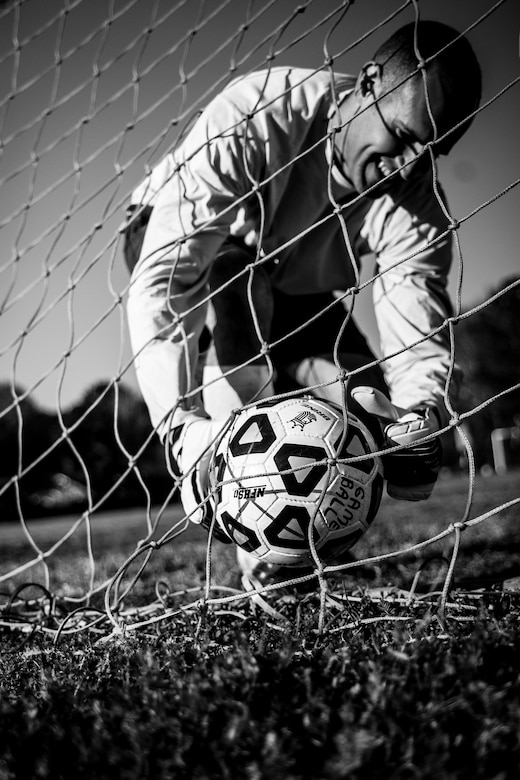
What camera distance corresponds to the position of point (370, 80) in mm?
2293

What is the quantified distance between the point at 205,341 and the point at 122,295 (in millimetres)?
392

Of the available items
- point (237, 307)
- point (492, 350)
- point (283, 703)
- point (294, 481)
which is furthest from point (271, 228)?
point (492, 350)

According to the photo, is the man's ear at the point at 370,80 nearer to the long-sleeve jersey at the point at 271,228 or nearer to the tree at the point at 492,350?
the long-sleeve jersey at the point at 271,228

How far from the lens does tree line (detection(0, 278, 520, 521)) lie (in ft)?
85.0

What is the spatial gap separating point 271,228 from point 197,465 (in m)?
1.08

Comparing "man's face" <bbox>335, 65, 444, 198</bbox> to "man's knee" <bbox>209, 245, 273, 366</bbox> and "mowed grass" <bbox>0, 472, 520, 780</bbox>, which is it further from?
"mowed grass" <bbox>0, 472, 520, 780</bbox>

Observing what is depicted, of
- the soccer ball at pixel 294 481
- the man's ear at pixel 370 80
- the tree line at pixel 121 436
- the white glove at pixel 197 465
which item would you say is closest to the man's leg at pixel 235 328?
the white glove at pixel 197 465

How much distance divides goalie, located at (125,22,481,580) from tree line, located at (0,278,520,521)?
1948 centimetres

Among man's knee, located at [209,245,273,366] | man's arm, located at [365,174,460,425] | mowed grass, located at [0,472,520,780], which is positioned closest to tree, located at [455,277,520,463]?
man's arm, located at [365,174,460,425]

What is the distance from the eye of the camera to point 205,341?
2.75 m

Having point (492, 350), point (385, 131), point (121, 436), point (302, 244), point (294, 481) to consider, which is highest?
point (385, 131)

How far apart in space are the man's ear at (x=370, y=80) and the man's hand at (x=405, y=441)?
1.00 metres

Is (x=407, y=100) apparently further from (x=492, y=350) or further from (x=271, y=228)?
(x=492, y=350)

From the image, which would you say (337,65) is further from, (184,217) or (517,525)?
(517,525)
